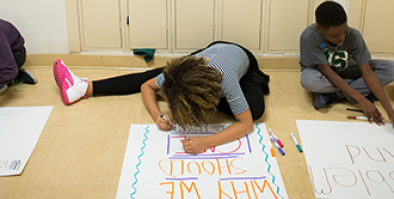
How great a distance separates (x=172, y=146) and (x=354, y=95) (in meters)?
0.95

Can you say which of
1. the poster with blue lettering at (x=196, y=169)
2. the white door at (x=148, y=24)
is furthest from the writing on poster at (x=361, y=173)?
the white door at (x=148, y=24)

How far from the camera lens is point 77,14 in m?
2.19

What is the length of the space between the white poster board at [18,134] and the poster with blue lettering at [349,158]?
1195 mm

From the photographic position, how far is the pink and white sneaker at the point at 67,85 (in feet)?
5.95

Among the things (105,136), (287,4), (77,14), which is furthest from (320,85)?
(77,14)

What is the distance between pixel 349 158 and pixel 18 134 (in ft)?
4.85

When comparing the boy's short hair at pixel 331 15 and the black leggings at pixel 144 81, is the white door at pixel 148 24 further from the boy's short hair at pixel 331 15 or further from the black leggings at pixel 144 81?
the boy's short hair at pixel 331 15

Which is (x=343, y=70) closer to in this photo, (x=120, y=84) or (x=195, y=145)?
(x=195, y=145)

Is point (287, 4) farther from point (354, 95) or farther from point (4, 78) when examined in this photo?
point (4, 78)

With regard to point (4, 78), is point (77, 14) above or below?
above

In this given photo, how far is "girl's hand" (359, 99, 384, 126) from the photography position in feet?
5.48

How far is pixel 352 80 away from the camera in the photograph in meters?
1.82

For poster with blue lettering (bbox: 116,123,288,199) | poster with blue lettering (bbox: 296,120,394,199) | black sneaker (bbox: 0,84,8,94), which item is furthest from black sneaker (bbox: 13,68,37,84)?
poster with blue lettering (bbox: 296,120,394,199)

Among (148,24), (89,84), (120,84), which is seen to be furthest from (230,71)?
(148,24)
